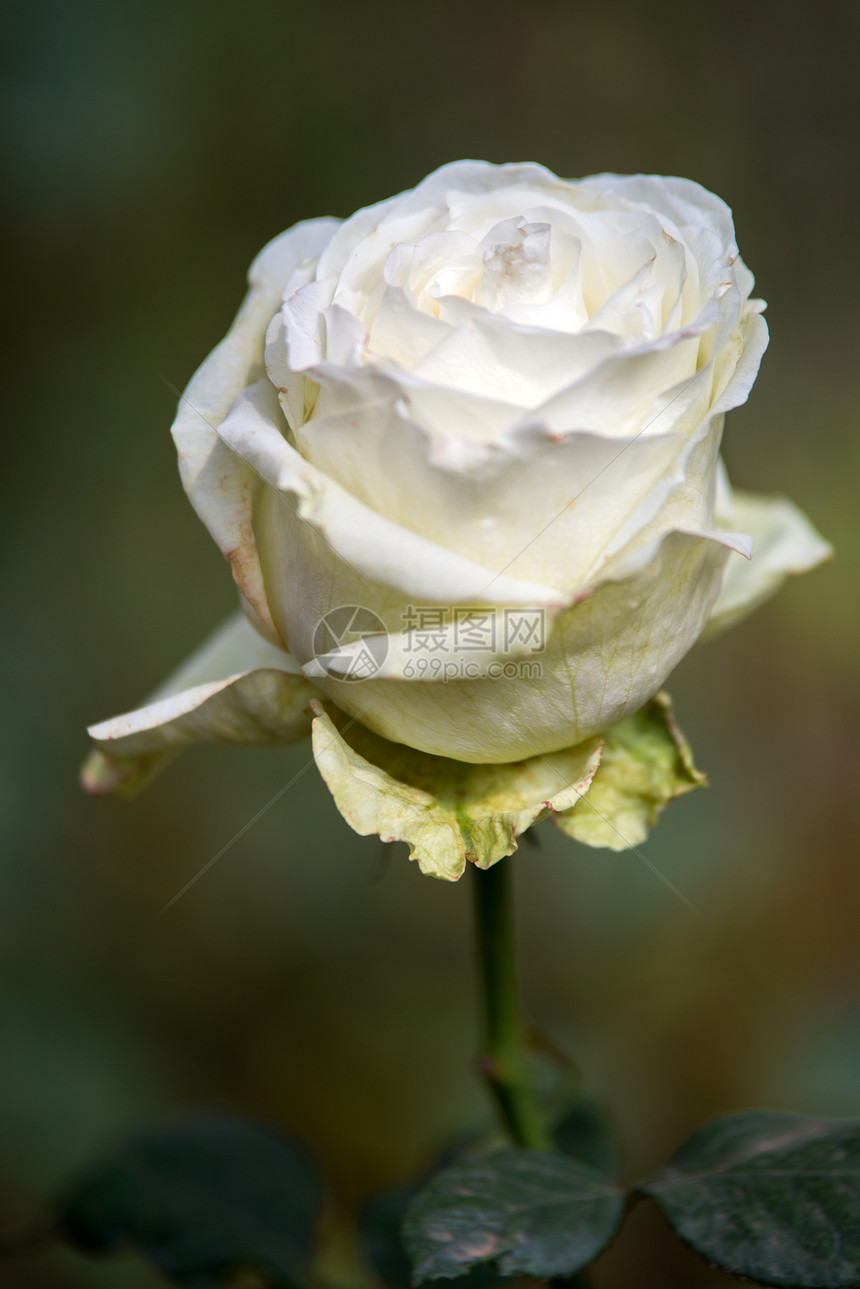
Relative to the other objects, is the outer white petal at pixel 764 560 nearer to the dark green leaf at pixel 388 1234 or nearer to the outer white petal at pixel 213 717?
the outer white petal at pixel 213 717

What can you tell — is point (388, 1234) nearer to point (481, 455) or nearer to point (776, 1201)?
point (776, 1201)

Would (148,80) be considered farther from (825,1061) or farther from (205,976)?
(825,1061)

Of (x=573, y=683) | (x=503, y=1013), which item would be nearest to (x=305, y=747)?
(x=503, y=1013)

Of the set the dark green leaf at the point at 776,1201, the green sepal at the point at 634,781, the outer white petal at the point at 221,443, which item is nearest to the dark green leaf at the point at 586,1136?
the dark green leaf at the point at 776,1201

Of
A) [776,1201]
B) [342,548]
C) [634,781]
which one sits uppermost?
[342,548]

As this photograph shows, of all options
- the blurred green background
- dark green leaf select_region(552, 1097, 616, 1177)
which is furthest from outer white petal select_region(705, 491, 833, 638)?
the blurred green background

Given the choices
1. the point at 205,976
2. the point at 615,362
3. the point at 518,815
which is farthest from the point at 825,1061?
the point at 615,362
